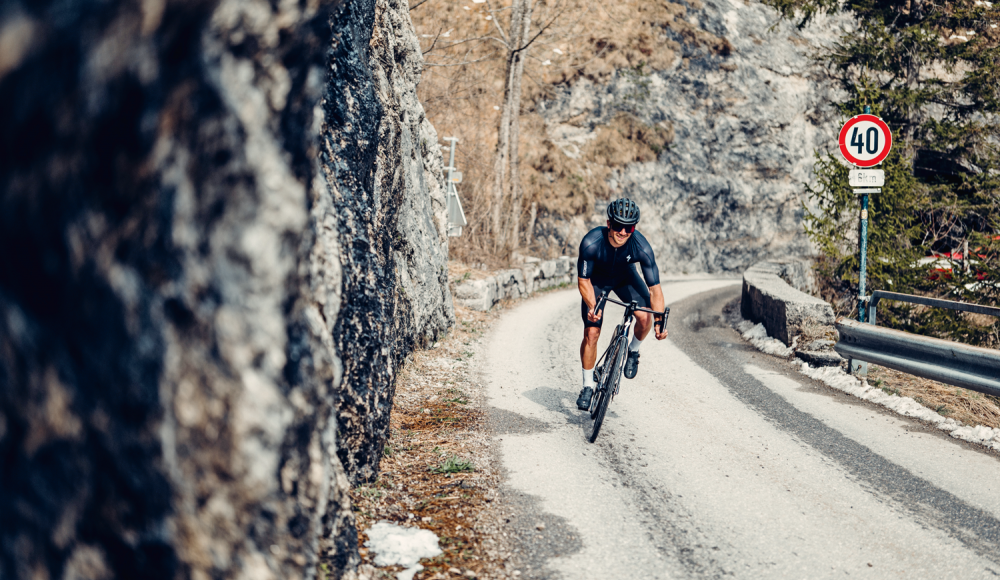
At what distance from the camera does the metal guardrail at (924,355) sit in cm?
554

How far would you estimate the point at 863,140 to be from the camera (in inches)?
316

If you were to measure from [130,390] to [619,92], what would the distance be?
1195 inches

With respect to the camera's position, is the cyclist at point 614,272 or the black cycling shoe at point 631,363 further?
the black cycling shoe at point 631,363

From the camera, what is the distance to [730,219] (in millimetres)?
29516

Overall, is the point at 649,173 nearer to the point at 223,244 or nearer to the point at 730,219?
the point at 730,219

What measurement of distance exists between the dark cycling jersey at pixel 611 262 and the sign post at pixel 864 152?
12.2ft

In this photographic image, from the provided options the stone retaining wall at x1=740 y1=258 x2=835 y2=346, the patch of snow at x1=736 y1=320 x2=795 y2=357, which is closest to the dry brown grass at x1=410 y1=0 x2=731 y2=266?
the stone retaining wall at x1=740 y1=258 x2=835 y2=346

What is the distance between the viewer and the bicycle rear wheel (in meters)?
5.29

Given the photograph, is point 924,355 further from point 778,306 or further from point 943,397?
point 778,306

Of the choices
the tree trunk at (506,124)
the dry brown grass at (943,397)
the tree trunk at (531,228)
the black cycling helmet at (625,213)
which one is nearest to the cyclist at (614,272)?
the black cycling helmet at (625,213)

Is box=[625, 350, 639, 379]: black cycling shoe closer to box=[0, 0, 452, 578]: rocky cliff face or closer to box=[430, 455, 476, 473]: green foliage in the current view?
box=[430, 455, 476, 473]: green foliage

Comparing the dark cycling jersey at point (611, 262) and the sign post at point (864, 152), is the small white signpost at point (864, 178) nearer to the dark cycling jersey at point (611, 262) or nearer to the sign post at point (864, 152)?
the sign post at point (864, 152)

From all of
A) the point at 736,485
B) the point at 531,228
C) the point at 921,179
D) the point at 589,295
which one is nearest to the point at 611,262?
the point at 589,295

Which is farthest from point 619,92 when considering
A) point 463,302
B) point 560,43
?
point 463,302
